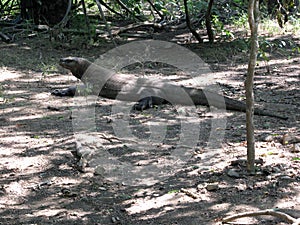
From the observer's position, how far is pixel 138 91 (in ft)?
18.7

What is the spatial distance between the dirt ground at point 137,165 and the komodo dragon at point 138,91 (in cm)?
14

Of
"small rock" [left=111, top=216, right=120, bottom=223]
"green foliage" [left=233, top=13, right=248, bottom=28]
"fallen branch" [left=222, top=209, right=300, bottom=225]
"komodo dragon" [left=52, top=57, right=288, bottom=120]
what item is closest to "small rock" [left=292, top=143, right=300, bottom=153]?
"fallen branch" [left=222, top=209, right=300, bottom=225]

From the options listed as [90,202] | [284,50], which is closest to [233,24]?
[284,50]

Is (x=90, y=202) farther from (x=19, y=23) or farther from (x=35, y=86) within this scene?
(x=19, y=23)

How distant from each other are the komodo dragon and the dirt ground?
0.14m

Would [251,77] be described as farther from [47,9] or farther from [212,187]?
[47,9]

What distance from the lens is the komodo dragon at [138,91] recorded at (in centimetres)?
537

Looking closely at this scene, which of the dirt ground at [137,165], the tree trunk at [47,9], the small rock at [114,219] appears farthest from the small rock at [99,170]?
the tree trunk at [47,9]

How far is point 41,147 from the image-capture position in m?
4.16

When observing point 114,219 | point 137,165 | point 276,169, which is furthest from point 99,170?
point 276,169

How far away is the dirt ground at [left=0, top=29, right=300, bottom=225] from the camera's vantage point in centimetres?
304

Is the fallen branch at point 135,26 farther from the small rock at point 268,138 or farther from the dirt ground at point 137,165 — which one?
the small rock at point 268,138

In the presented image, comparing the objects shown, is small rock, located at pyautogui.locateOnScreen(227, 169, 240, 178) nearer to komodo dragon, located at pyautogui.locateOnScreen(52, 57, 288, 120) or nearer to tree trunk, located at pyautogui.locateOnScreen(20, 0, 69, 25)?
komodo dragon, located at pyautogui.locateOnScreen(52, 57, 288, 120)

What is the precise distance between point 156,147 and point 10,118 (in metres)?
1.56
